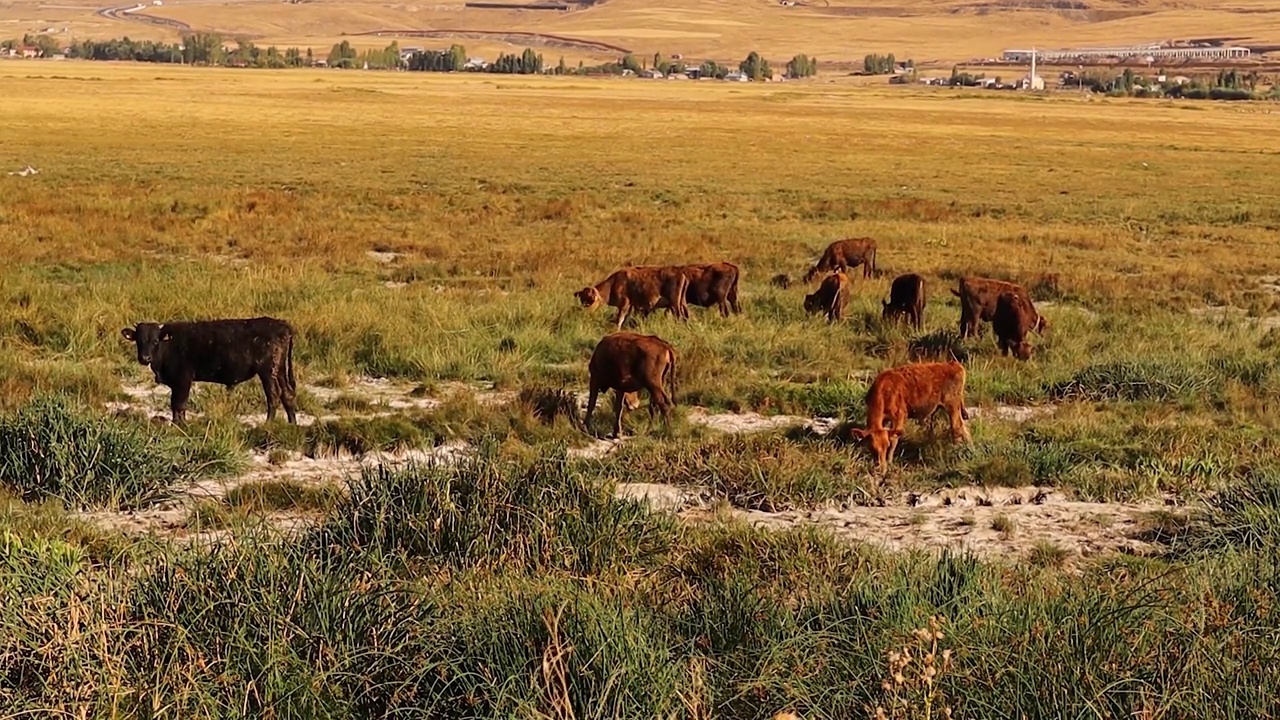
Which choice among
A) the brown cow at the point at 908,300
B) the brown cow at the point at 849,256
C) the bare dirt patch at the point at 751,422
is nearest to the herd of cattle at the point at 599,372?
the bare dirt patch at the point at 751,422

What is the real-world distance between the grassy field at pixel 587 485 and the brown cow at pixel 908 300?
0.35 meters

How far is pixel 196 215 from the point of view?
90.3ft

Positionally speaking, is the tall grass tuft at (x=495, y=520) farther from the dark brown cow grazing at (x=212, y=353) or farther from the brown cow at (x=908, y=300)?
the brown cow at (x=908, y=300)

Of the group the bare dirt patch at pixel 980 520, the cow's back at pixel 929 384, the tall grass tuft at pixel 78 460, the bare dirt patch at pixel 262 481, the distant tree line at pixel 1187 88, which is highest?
the distant tree line at pixel 1187 88

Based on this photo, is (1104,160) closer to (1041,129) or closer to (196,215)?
(1041,129)

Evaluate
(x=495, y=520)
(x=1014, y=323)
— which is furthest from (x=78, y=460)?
(x=1014, y=323)

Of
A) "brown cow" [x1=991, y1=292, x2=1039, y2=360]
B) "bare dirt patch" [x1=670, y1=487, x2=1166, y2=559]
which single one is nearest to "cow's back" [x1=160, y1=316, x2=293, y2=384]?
"bare dirt patch" [x1=670, y1=487, x2=1166, y2=559]

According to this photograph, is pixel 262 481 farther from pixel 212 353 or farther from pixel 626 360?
pixel 626 360

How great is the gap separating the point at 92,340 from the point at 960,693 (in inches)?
447

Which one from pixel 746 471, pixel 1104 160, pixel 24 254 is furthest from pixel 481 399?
pixel 1104 160

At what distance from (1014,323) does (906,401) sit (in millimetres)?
4377

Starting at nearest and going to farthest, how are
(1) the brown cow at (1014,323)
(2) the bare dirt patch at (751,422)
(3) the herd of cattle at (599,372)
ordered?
1. (3) the herd of cattle at (599,372)
2. (2) the bare dirt patch at (751,422)
3. (1) the brown cow at (1014,323)

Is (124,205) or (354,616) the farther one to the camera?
(124,205)

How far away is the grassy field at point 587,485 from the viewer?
4766mm
